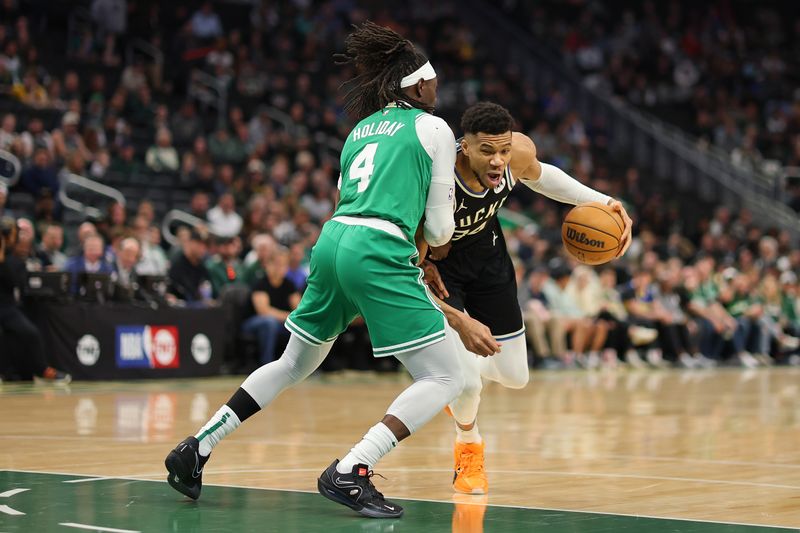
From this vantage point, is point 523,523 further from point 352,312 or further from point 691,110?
point 691,110

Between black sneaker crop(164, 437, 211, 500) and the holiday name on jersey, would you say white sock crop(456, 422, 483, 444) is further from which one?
the holiday name on jersey

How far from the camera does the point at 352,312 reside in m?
5.27

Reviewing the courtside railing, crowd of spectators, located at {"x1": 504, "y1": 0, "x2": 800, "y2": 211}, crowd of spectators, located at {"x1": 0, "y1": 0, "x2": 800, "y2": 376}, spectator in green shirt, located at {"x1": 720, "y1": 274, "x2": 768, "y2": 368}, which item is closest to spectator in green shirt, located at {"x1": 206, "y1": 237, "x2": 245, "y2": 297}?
crowd of spectators, located at {"x1": 0, "y1": 0, "x2": 800, "y2": 376}

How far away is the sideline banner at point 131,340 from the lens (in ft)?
41.5

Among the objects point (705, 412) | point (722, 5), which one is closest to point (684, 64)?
point (722, 5)

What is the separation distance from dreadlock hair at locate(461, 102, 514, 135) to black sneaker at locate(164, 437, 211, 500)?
5.80ft

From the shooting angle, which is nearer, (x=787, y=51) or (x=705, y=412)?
(x=705, y=412)

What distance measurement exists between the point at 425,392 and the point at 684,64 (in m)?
25.3

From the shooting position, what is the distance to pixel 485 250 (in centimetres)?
634

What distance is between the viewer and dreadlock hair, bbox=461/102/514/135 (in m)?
5.40

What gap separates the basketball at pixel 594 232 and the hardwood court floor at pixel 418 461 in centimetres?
112

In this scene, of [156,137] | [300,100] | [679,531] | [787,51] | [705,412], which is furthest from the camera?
[787,51]

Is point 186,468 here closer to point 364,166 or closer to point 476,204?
point 364,166

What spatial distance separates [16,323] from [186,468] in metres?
7.32
